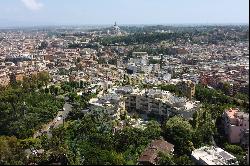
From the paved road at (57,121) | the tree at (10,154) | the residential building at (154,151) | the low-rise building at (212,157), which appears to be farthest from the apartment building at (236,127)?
the tree at (10,154)

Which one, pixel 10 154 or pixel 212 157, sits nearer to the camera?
pixel 10 154

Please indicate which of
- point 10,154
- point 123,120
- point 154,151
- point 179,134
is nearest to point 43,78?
point 123,120

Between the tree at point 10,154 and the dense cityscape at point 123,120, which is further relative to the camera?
the dense cityscape at point 123,120

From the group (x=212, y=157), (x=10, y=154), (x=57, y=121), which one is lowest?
(x=57, y=121)

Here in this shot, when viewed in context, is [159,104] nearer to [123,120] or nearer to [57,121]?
[123,120]

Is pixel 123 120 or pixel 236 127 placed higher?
pixel 236 127

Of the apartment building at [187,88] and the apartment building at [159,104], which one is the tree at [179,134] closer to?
the apartment building at [159,104]

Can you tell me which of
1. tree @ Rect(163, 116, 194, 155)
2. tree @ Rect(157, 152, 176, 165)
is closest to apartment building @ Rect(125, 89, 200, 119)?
tree @ Rect(163, 116, 194, 155)

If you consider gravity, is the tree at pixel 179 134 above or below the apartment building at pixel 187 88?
below

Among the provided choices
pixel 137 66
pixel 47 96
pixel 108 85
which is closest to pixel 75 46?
pixel 137 66
